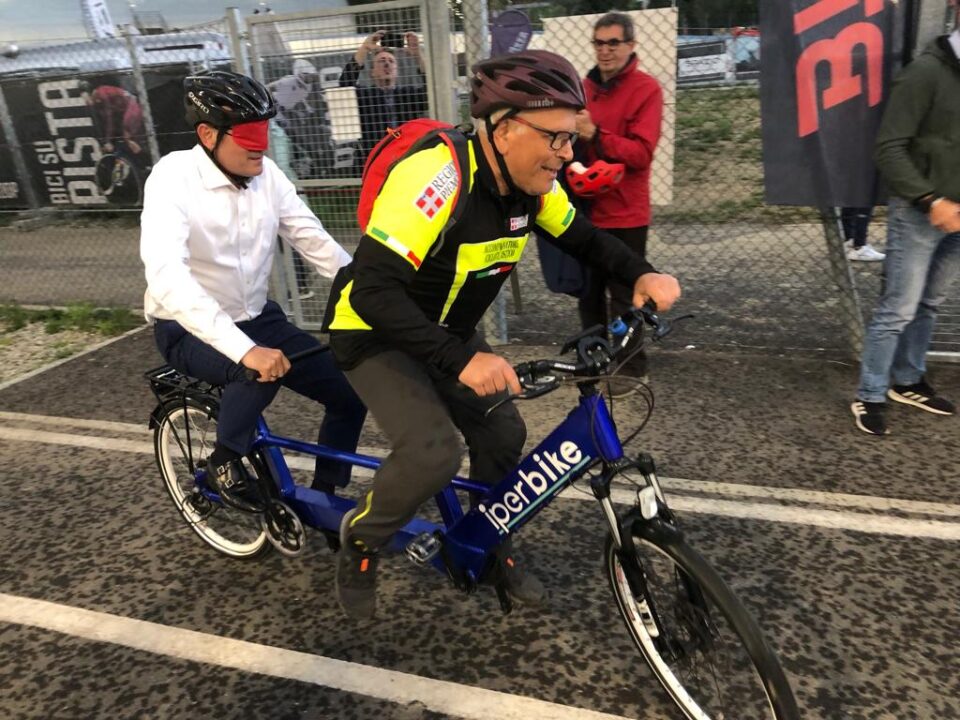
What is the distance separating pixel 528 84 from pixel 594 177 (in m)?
2.32

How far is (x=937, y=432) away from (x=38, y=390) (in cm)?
619

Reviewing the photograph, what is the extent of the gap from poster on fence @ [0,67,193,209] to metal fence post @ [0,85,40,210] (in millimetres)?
47

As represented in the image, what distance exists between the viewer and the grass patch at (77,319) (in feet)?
23.4

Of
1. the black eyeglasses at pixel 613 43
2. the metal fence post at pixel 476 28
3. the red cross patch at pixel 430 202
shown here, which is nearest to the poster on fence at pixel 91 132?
the metal fence post at pixel 476 28

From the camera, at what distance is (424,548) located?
9.04ft

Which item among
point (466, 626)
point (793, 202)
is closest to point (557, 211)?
point (466, 626)

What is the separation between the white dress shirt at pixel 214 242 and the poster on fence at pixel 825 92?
9.81 ft

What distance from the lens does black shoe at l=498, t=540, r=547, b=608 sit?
2.87m

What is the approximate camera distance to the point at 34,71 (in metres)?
7.78

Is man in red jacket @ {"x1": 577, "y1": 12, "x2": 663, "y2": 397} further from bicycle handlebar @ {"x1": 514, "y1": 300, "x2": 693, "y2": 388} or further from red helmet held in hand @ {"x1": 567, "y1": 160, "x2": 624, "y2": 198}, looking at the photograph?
bicycle handlebar @ {"x1": 514, "y1": 300, "x2": 693, "y2": 388}

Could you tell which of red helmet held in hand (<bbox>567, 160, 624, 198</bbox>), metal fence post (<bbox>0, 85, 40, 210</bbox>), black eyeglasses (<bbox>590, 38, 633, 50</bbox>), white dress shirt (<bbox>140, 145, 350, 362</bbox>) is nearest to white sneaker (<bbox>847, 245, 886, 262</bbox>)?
red helmet held in hand (<bbox>567, 160, 624, 198</bbox>)

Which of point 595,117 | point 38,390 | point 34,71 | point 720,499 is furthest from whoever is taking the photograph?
point 34,71

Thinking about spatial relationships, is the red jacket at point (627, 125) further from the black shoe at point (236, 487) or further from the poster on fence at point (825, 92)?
the black shoe at point (236, 487)

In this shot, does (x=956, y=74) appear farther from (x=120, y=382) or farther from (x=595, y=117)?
(x=120, y=382)
